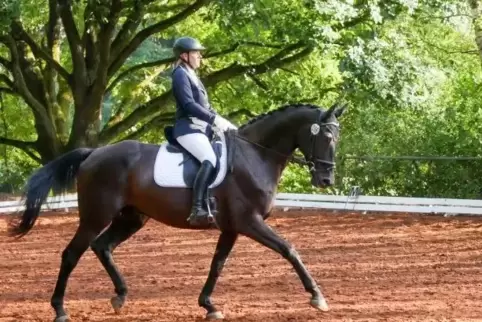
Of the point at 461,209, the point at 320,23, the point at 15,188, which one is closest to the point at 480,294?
the point at 461,209

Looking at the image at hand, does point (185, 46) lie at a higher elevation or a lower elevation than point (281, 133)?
higher

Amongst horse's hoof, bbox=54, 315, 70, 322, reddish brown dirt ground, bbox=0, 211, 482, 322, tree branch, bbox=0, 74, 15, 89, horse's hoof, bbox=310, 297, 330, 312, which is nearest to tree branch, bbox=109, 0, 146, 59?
tree branch, bbox=0, 74, 15, 89

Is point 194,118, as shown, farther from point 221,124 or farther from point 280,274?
point 280,274

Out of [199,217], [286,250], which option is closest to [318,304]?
[286,250]

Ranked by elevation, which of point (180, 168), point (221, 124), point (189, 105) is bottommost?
point (180, 168)

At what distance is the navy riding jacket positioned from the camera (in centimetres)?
983

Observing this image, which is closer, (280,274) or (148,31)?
(280,274)

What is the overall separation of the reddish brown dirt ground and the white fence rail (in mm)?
667

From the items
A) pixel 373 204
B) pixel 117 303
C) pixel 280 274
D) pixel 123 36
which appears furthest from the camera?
pixel 123 36

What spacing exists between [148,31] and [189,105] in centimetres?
1662

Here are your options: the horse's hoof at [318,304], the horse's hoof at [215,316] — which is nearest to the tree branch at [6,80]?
the horse's hoof at [215,316]

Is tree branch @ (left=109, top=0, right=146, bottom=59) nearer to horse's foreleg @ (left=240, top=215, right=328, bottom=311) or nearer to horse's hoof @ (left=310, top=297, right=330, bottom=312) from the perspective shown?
horse's foreleg @ (left=240, top=215, right=328, bottom=311)

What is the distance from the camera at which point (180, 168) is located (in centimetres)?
1005

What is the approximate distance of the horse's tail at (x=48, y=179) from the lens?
34.7ft
